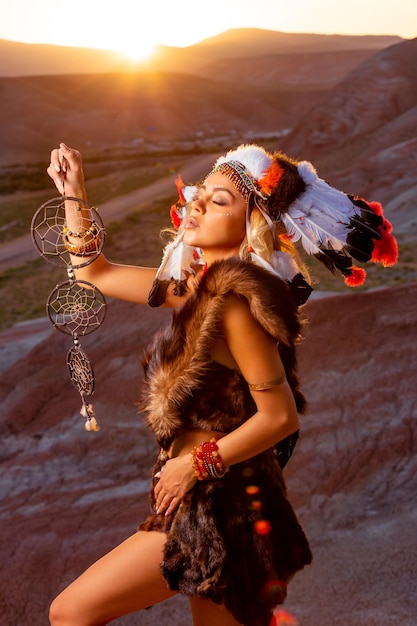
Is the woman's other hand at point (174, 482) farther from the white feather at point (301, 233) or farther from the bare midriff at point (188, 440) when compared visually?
the white feather at point (301, 233)

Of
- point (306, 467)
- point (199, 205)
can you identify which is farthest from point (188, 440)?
point (306, 467)

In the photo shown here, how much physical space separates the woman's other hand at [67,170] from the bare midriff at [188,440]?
0.97m

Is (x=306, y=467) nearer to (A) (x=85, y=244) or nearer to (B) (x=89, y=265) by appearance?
(B) (x=89, y=265)

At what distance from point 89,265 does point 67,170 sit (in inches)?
14.8

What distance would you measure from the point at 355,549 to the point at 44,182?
34.7 metres

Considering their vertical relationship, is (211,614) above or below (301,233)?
below

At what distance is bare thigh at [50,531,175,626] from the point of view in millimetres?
2336

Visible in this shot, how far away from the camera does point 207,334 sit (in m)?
2.32

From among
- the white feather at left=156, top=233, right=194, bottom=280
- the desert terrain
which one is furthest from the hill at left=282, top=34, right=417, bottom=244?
the white feather at left=156, top=233, right=194, bottom=280

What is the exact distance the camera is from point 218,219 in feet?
8.25

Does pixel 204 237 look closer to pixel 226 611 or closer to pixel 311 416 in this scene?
pixel 226 611

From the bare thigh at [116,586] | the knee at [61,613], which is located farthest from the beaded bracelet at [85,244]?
the knee at [61,613]

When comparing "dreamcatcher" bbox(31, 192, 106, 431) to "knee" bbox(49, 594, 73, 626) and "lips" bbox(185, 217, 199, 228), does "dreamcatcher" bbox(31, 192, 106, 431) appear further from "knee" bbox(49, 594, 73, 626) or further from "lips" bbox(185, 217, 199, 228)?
"knee" bbox(49, 594, 73, 626)

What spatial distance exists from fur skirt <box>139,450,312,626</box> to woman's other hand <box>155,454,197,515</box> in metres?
0.04
